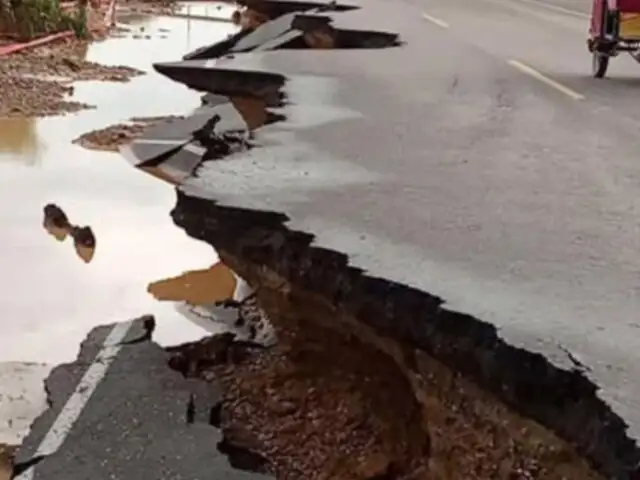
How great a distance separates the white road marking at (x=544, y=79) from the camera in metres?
8.97

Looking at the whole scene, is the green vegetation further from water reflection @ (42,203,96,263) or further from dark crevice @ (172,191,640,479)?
dark crevice @ (172,191,640,479)

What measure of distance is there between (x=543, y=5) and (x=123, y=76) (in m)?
6.99

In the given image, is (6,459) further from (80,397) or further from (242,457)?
(242,457)

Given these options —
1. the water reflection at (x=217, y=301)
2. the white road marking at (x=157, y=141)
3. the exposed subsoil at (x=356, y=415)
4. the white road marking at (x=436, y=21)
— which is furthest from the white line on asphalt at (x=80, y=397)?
the white road marking at (x=436, y=21)

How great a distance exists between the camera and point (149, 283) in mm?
8484

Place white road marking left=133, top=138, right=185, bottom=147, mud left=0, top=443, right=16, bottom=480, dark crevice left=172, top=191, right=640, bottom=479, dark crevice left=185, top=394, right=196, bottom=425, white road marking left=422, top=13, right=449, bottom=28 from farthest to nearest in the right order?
white road marking left=422, top=13, right=449, bottom=28 < white road marking left=133, top=138, right=185, bottom=147 < mud left=0, top=443, right=16, bottom=480 < dark crevice left=185, top=394, right=196, bottom=425 < dark crevice left=172, top=191, right=640, bottom=479

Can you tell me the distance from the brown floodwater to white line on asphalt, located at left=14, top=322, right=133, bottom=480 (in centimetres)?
99

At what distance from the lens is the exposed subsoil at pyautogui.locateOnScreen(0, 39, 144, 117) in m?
17.0

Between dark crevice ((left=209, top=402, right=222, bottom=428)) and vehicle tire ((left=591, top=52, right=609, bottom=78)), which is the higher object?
vehicle tire ((left=591, top=52, right=609, bottom=78))

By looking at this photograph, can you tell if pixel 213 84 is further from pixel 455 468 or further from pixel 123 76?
pixel 123 76

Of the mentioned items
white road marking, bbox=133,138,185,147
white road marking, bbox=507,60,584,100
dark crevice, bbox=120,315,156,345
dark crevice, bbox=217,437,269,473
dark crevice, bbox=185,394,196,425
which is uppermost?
white road marking, bbox=507,60,584,100

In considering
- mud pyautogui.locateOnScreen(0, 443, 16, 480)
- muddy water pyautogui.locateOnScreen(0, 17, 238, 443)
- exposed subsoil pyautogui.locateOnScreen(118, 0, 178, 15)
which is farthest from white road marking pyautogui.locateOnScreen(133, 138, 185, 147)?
exposed subsoil pyautogui.locateOnScreen(118, 0, 178, 15)

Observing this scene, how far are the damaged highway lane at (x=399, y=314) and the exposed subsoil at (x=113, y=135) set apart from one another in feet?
22.8

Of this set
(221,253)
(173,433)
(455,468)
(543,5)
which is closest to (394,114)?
(221,253)
